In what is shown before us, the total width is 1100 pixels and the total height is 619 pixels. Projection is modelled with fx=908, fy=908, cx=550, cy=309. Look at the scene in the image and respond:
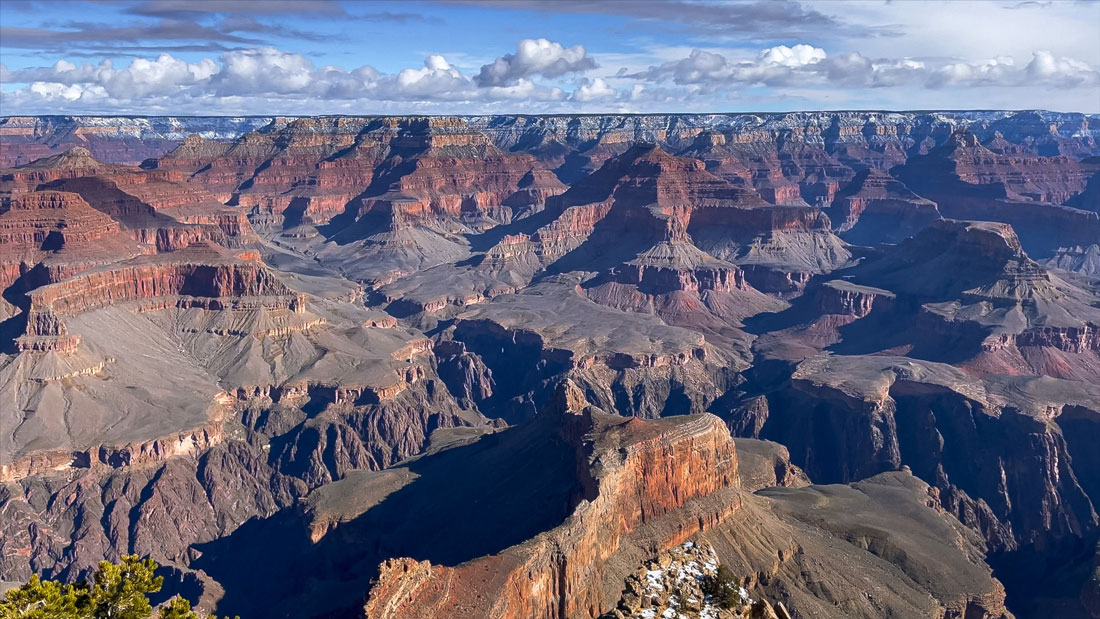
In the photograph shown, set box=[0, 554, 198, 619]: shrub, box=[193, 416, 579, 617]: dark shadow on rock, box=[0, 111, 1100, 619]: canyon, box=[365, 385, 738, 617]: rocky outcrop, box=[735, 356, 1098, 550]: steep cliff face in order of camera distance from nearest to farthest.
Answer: box=[0, 554, 198, 619]: shrub, box=[365, 385, 738, 617]: rocky outcrop, box=[0, 111, 1100, 619]: canyon, box=[193, 416, 579, 617]: dark shadow on rock, box=[735, 356, 1098, 550]: steep cliff face

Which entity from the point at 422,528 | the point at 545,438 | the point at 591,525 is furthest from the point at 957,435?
the point at 422,528

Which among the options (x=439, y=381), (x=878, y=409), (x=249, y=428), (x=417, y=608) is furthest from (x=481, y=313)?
(x=417, y=608)

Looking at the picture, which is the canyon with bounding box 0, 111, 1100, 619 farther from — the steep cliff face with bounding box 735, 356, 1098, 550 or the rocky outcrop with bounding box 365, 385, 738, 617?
the steep cliff face with bounding box 735, 356, 1098, 550

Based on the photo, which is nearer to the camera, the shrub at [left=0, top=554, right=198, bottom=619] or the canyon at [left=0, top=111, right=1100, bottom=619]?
the shrub at [left=0, top=554, right=198, bottom=619]

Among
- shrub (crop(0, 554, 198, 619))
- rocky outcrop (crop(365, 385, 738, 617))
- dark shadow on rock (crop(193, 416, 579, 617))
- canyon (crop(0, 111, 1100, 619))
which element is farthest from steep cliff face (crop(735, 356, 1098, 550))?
shrub (crop(0, 554, 198, 619))

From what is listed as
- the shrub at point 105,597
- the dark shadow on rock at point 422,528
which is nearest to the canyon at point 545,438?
the dark shadow on rock at point 422,528

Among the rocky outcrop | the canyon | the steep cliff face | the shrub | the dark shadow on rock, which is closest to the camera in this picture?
the shrub

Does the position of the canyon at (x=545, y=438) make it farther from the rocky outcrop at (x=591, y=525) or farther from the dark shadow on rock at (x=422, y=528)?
the dark shadow on rock at (x=422, y=528)

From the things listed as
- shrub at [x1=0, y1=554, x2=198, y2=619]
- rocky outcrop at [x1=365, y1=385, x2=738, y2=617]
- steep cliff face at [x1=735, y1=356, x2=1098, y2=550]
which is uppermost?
shrub at [x1=0, y1=554, x2=198, y2=619]

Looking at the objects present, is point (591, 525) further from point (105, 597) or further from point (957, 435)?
point (957, 435)

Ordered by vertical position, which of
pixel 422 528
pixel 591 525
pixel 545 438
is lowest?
pixel 422 528

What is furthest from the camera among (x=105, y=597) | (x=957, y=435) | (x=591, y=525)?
(x=957, y=435)
